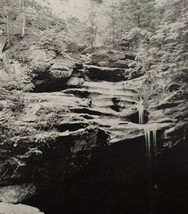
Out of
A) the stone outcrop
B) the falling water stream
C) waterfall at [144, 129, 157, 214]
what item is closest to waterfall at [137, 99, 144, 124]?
the falling water stream

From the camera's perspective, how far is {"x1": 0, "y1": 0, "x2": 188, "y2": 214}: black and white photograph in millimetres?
4066

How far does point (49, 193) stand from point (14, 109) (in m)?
1.06

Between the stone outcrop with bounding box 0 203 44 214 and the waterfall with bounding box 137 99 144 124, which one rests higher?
A: the waterfall with bounding box 137 99 144 124

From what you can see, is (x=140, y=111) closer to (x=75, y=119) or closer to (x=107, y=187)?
(x=75, y=119)

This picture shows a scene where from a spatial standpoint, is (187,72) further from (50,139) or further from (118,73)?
(50,139)

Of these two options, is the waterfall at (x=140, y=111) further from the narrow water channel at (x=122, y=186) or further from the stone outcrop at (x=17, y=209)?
the stone outcrop at (x=17, y=209)

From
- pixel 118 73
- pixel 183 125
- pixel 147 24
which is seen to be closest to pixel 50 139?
pixel 118 73

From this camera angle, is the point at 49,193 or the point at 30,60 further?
the point at 30,60

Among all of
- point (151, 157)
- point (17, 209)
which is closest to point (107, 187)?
point (151, 157)

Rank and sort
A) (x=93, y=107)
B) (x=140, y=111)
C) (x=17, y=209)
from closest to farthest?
(x=17, y=209) < (x=93, y=107) < (x=140, y=111)

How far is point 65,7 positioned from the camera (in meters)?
4.78

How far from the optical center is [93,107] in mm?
4426

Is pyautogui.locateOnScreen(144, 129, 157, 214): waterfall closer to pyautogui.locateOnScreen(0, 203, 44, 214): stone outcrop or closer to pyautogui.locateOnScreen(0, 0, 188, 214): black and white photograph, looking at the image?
pyautogui.locateOnScreen(0, 0, 188, 214): black and white photograph

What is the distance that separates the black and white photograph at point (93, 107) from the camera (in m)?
4.07
